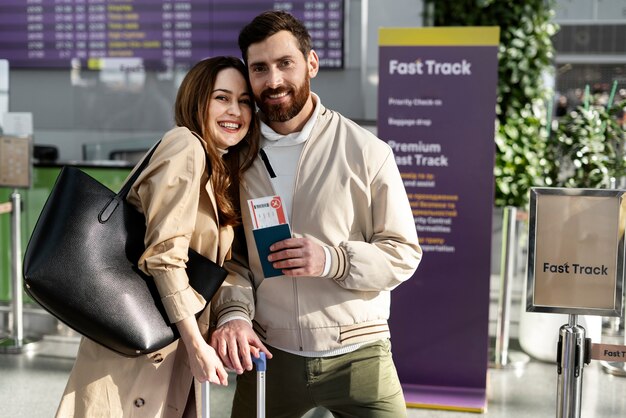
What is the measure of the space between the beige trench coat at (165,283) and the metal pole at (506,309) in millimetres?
3063

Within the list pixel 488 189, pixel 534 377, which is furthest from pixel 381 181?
pixel 534 377

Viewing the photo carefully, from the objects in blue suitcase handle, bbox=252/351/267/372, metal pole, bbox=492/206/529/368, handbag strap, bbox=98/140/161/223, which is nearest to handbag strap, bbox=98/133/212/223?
handbag strap, bbox=98/140/161/223

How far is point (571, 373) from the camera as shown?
2.09m

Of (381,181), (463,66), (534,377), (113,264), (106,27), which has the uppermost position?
(106,27)

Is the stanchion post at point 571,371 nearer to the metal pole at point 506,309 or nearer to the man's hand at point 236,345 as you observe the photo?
the man's hand at point 236,345

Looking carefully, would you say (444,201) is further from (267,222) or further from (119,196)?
(119,196)

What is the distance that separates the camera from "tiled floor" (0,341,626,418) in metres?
3.82

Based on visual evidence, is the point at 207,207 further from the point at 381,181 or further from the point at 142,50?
the point at 142,50

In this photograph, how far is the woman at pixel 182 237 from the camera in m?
1.72

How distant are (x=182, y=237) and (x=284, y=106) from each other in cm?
42

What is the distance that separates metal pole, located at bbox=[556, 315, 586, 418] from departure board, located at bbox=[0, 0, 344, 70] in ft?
12.2

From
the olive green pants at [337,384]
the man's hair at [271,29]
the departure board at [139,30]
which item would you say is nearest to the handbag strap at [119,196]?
the man's hair at [271,29]

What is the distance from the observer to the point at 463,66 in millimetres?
3707

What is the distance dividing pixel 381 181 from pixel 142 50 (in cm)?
429
